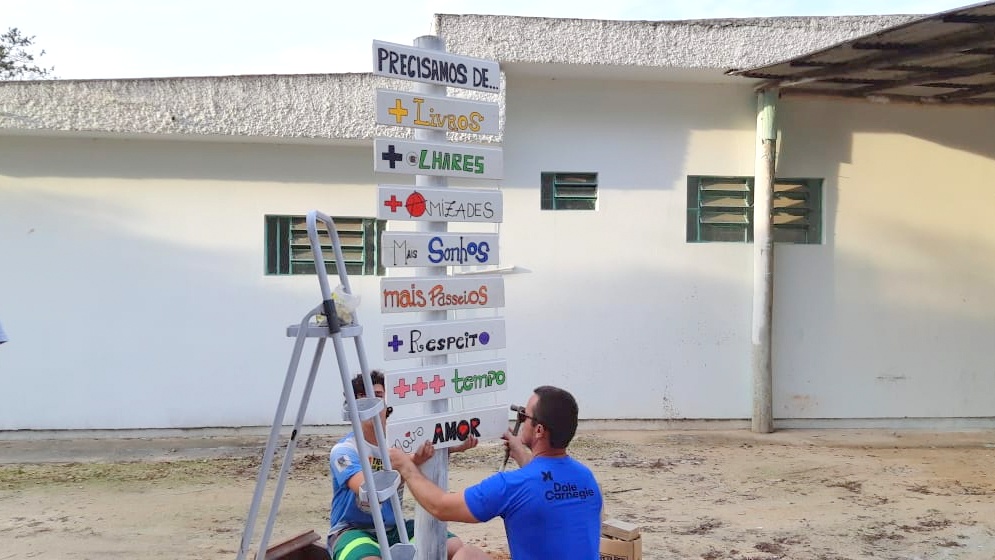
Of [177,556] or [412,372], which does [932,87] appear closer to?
[412,372]

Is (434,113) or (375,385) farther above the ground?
(434,113)

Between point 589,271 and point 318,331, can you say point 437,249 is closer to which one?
point 318,331

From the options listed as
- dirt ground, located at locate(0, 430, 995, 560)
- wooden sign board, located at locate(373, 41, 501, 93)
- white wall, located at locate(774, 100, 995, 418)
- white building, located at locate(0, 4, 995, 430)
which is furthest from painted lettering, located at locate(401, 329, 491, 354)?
white wall, located at locate(774, 100, 995, 418)

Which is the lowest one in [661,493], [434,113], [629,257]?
[661,493]

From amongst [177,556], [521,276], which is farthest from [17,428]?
[521,276]

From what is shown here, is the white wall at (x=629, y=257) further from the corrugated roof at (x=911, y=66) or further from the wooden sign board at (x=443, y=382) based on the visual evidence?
the wooden sign board at (x=443, y=382)

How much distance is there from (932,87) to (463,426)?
6634 millimetres

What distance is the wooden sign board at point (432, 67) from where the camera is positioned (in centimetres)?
330

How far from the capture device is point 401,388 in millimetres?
3289

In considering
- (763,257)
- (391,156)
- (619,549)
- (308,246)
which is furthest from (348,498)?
(763,257)

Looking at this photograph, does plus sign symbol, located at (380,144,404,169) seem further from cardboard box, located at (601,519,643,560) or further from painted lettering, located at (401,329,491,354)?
cardboard box, located at (601,519,643,560)

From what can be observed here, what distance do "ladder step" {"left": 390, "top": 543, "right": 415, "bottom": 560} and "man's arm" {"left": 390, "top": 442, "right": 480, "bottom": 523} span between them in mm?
289

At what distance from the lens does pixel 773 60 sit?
807cm

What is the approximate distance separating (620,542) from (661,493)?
2613mm
